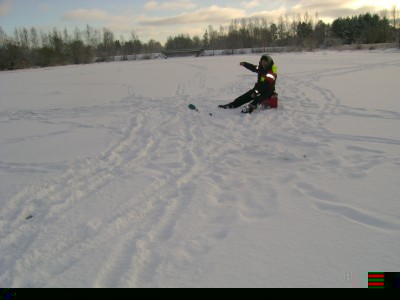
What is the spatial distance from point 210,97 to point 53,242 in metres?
7.15

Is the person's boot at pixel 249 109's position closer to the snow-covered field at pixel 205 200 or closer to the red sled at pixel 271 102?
the snow-covered field at pixel 205 200

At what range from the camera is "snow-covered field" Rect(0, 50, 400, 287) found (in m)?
2.30

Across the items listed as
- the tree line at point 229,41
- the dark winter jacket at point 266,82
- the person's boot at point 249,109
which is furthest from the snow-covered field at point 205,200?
the tree line at point 229,41

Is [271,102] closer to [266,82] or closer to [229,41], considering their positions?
[266,82]

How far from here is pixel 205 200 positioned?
3.31 m

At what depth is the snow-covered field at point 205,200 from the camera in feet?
7.56

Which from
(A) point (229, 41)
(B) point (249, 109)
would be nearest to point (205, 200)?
(B) point (249, 109)

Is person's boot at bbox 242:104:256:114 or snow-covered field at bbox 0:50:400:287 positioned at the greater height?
person's boot at bbox 242:104:256:114

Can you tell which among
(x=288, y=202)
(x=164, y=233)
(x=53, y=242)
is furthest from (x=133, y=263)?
(x=288, y=202)

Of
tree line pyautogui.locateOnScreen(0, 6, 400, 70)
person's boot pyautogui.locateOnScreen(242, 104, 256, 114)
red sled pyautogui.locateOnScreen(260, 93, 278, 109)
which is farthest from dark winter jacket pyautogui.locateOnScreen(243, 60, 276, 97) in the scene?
tree line pyautogui.locateOnScreen(0, 6, 400, 70)

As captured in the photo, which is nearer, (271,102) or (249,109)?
(249,109)

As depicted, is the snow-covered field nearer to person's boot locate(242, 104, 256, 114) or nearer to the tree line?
person's boot locate(242, 104, 256, 114)

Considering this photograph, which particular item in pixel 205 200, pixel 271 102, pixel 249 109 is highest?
pixel 271 102

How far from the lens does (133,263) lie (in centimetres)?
240
